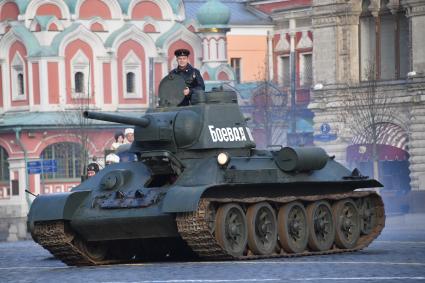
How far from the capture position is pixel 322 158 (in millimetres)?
26062

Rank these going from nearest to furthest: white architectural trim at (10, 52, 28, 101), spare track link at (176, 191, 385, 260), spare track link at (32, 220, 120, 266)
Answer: spare track link at (176, 191, 385, 260), spare track link at (32, 220, 120, 266), white architectural trim at (10, 52, 28, 101)

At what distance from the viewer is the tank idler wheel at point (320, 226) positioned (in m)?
25.9

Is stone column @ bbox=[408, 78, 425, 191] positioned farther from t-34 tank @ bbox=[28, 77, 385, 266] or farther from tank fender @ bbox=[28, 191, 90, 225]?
tank fender @ bbox=[28, 191, 90, 225]

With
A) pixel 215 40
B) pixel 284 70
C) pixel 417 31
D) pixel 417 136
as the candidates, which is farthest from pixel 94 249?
pixel 284 70

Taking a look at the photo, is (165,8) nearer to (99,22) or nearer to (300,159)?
(99,22)

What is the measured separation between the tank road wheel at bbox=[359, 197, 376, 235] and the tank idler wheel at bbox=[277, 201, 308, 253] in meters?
1.68

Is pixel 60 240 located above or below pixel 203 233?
below

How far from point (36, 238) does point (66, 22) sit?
162 ft

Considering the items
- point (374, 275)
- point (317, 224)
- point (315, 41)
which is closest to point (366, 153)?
point (315, 41)

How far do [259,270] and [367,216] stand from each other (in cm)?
551

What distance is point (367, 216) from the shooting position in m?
27.4

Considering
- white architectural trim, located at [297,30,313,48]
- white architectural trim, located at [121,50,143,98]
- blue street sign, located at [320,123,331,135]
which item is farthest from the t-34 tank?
white architectural trim, located at [297,30,313,48]

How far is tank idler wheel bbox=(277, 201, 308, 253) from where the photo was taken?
83.1 ft

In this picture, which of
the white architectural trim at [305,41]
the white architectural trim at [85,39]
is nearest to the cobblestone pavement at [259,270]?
the white architectural trim at [85,39]
